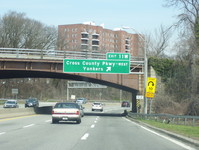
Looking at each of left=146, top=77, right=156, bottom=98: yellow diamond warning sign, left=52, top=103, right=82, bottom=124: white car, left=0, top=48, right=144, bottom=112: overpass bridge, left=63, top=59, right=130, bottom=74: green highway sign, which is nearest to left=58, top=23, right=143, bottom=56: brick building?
left=0, top=48, right=144, bottom=112: overpass bridge

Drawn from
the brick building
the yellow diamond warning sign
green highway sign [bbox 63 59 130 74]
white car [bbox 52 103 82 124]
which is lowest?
white car [bbox 52 103 82 124]

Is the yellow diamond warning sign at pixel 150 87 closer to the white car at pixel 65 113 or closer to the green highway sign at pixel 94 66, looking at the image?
the green highway sign at pixel 94 66

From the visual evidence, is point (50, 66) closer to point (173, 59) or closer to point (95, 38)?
point (173, 59)

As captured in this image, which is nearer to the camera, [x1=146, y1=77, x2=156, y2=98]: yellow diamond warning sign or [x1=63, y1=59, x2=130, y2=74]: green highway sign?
[x1=146, y1=77, x2=156, y2=98]: yellow diamond warning sign

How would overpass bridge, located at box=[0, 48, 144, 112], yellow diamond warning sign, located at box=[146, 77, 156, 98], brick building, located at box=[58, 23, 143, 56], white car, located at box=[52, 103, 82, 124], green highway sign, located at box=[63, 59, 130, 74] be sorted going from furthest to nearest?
brick building, located at box=[58, 23, 143, 56], overpass bridge, located at box=[0, 48, 144, 112], green highway sign, located at box=[63, 59, 130, 74], yellow diamond warning sign, located at box=[146, 77, 156, 98], white car, located at box=[52, 103, 82, 124]

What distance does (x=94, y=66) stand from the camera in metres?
39.1

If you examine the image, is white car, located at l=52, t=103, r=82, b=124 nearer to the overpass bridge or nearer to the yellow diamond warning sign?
the yellow diamond warning sign

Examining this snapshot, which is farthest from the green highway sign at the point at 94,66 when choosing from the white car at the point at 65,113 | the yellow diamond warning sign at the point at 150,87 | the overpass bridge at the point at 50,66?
the white car at the point at 65,113

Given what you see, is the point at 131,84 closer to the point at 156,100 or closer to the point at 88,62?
the point at 156,100

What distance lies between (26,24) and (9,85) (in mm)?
18683

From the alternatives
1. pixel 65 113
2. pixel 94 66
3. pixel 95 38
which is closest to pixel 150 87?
pixel 94 66

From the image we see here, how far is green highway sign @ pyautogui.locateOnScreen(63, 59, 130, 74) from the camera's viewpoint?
39031 mm

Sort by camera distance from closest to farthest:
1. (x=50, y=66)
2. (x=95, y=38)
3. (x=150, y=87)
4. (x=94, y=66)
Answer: (x=150, y=87), (x=94, y=66), (x=50, y=66), (x=95, y=38)

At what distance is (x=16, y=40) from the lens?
76250mm
